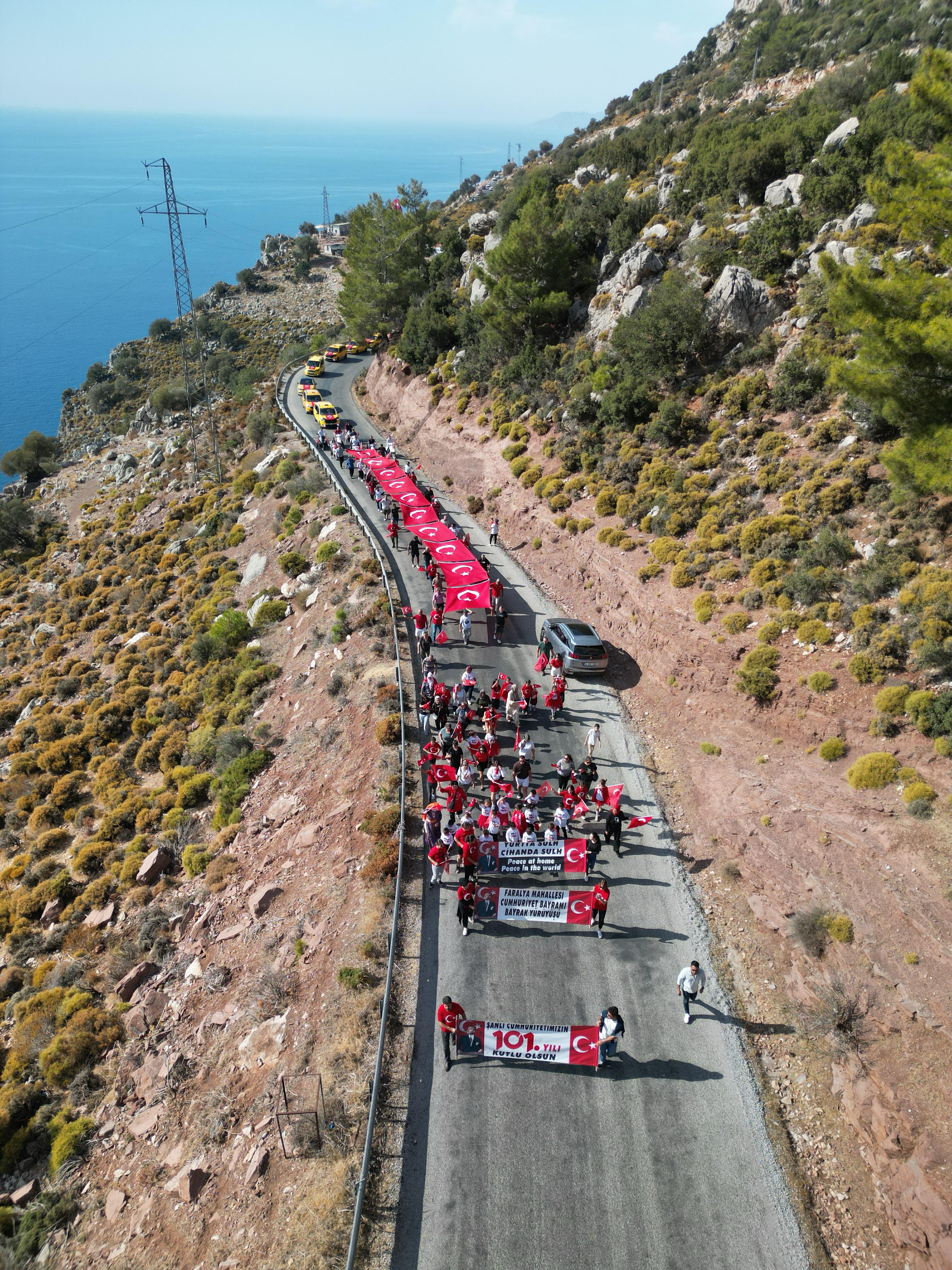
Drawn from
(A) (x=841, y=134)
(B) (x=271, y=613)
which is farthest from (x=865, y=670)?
(A) (x=841, y=134)

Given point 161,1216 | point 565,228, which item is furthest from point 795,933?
point 565,228

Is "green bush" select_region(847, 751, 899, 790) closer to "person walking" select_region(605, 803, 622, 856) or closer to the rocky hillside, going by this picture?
the rocky hillside

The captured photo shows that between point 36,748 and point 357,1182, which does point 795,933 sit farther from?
point 36,748

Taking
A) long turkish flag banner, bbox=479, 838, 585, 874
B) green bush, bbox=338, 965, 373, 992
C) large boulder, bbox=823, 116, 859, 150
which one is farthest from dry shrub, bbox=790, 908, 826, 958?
large boulder, bbox=823, 116, 859, 150

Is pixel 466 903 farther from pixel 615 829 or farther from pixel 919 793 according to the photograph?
pixel 919 793

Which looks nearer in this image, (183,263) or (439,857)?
(439,857)

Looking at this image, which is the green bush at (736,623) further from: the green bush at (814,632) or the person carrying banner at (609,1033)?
the person carrying banner at (609,1033)

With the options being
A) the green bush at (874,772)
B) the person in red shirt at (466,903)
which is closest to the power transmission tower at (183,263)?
the person in red shirt at (466,903)
